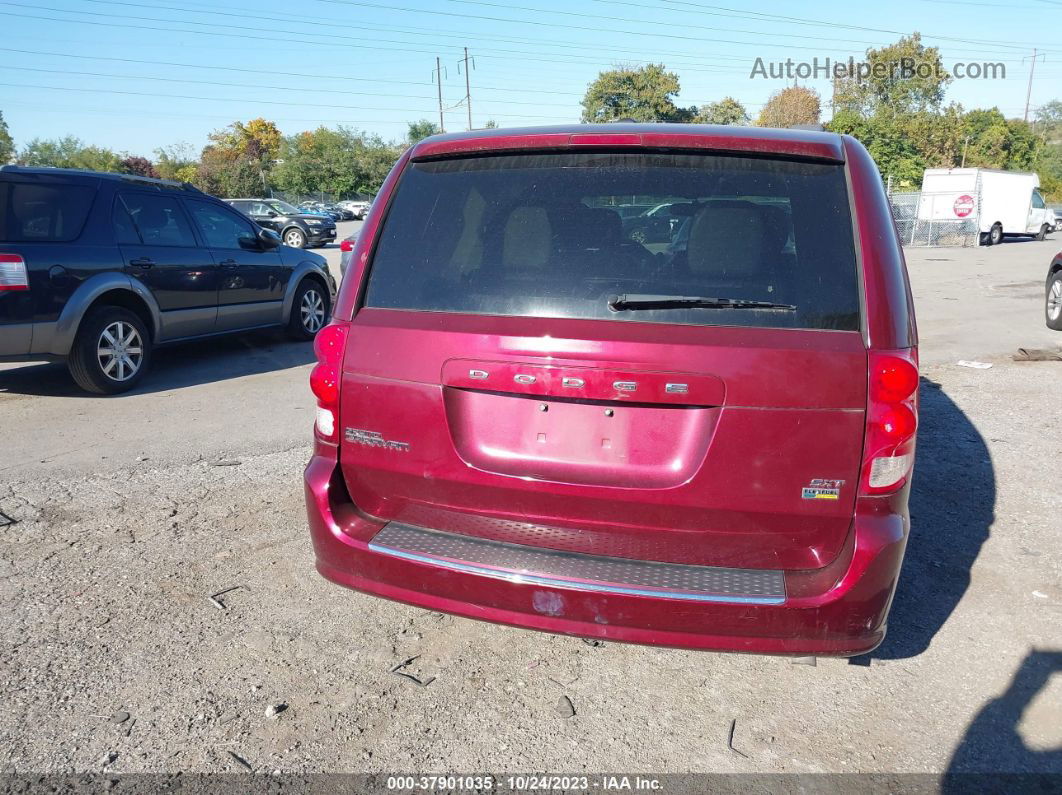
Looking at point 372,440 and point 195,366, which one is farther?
point 195,366

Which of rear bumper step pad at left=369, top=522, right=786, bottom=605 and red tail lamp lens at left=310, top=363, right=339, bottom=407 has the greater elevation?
red tail lamp lens at left=310, top=363, right=339, bottom=407

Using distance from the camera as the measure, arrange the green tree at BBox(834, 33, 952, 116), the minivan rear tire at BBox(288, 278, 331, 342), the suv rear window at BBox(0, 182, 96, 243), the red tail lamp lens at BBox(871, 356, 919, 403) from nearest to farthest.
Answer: the red tail lamp lens at BBox(871, 356, 919, 403) < the suv rear window at BBox(0, 182, 96, 243) < the minivan rear tire at BBox(288, 278, 331, 342) < the green tree at BBox(834, 33, 952, 116)

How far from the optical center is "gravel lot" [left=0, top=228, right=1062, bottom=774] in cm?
263

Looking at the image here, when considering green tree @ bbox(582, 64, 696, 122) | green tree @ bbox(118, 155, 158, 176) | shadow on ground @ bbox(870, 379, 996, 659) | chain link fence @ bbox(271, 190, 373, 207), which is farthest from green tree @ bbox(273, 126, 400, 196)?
shadow on ground @ bbox(870, 379, 996, 659)

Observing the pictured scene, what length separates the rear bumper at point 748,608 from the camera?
243 centimetres

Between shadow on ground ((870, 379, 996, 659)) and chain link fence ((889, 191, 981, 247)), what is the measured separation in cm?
2675

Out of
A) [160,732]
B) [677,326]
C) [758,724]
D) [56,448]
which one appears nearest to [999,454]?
[758,724]

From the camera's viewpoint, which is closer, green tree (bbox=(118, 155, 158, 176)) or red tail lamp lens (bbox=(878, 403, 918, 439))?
red tail lamp lens (bbox=(878, 403, 918, 439))

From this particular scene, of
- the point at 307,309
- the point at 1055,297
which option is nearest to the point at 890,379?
the point at 307,309

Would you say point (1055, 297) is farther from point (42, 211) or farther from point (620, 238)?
point (42, 211)

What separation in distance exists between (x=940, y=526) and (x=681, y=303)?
9.27 ft

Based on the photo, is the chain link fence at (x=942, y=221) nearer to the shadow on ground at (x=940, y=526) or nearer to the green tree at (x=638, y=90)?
the shadow on ground at (x=940, y=526)

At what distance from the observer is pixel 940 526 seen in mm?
4480

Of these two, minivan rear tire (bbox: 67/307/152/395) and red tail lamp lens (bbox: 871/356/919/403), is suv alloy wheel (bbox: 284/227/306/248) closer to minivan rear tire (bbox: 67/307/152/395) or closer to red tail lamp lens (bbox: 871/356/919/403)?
minivan rear tire (bbox: 67/307/152/395)
